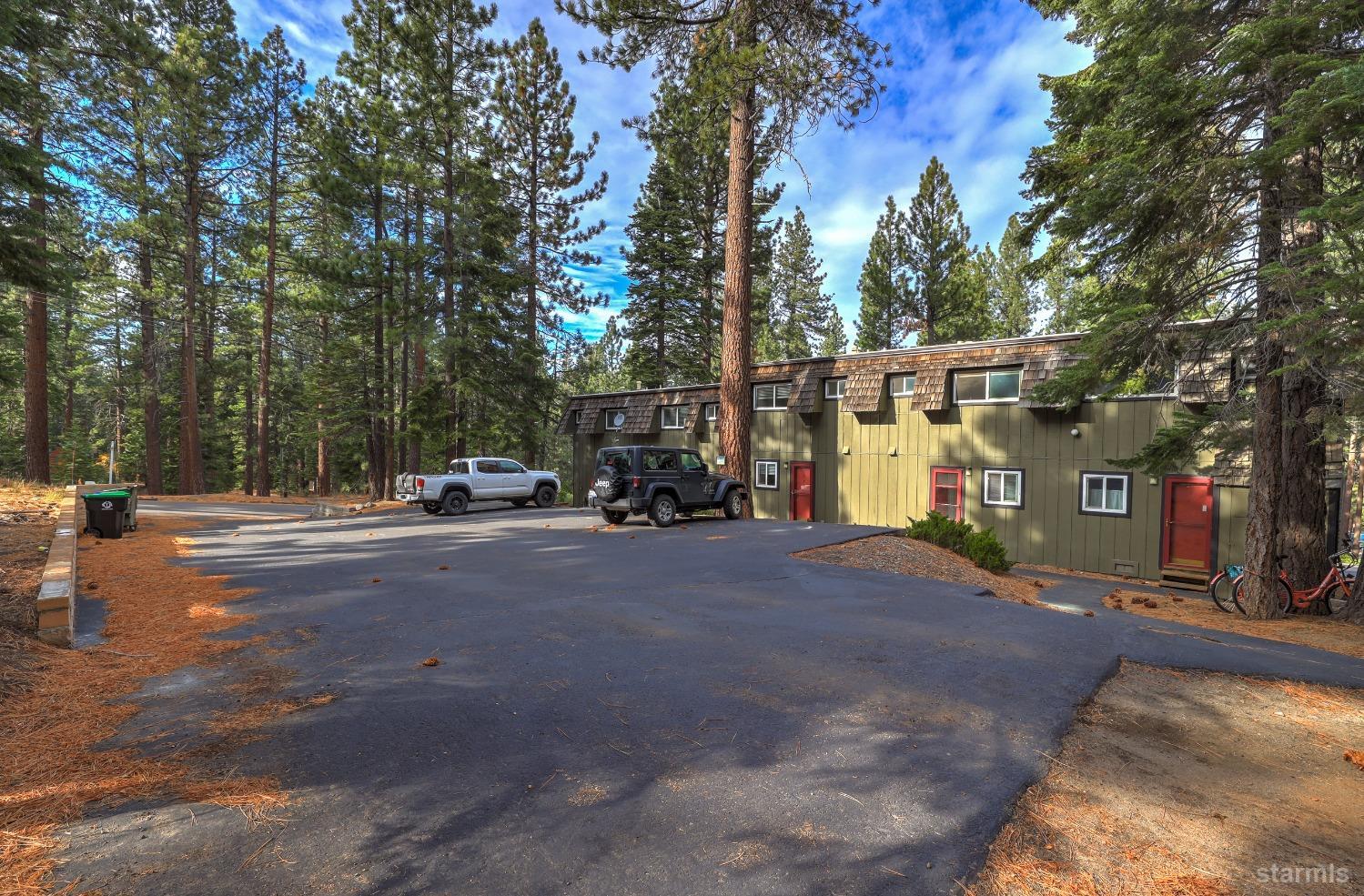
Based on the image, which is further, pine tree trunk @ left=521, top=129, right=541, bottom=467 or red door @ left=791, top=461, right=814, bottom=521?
pine tree trunk @ left=521, top=129, right=541, bottom=467

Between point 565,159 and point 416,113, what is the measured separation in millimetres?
6513

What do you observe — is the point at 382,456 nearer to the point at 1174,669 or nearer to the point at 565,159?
the point at 565,159

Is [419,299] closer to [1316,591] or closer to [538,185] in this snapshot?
[538,185]

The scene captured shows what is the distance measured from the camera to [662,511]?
12.9 m

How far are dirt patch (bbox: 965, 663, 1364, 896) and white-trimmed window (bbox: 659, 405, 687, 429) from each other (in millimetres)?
20106

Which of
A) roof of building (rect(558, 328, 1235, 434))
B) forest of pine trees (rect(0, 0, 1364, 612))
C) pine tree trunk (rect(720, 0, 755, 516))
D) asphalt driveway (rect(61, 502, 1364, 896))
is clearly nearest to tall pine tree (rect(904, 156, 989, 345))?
forest of pine trees (rect(0, 0, 1364, 612))

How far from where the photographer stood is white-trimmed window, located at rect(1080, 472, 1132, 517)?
600 inches

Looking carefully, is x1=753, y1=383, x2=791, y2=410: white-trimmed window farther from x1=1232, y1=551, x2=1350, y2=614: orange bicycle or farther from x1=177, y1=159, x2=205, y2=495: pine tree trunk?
x1=177, y1=159, x2=205, y2=495: pine tree trunk

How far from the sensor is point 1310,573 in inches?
375

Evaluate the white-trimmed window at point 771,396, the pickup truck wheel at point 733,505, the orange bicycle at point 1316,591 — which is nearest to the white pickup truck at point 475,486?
the pickup truck wheel at point 733,505

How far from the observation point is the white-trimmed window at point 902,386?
18.5m

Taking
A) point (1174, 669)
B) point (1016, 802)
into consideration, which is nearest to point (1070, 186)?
point (1174, 669)

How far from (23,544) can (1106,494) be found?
73.3 ft

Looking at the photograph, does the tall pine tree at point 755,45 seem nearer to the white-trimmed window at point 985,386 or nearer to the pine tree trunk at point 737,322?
the pine tree trunk at point 737,322
